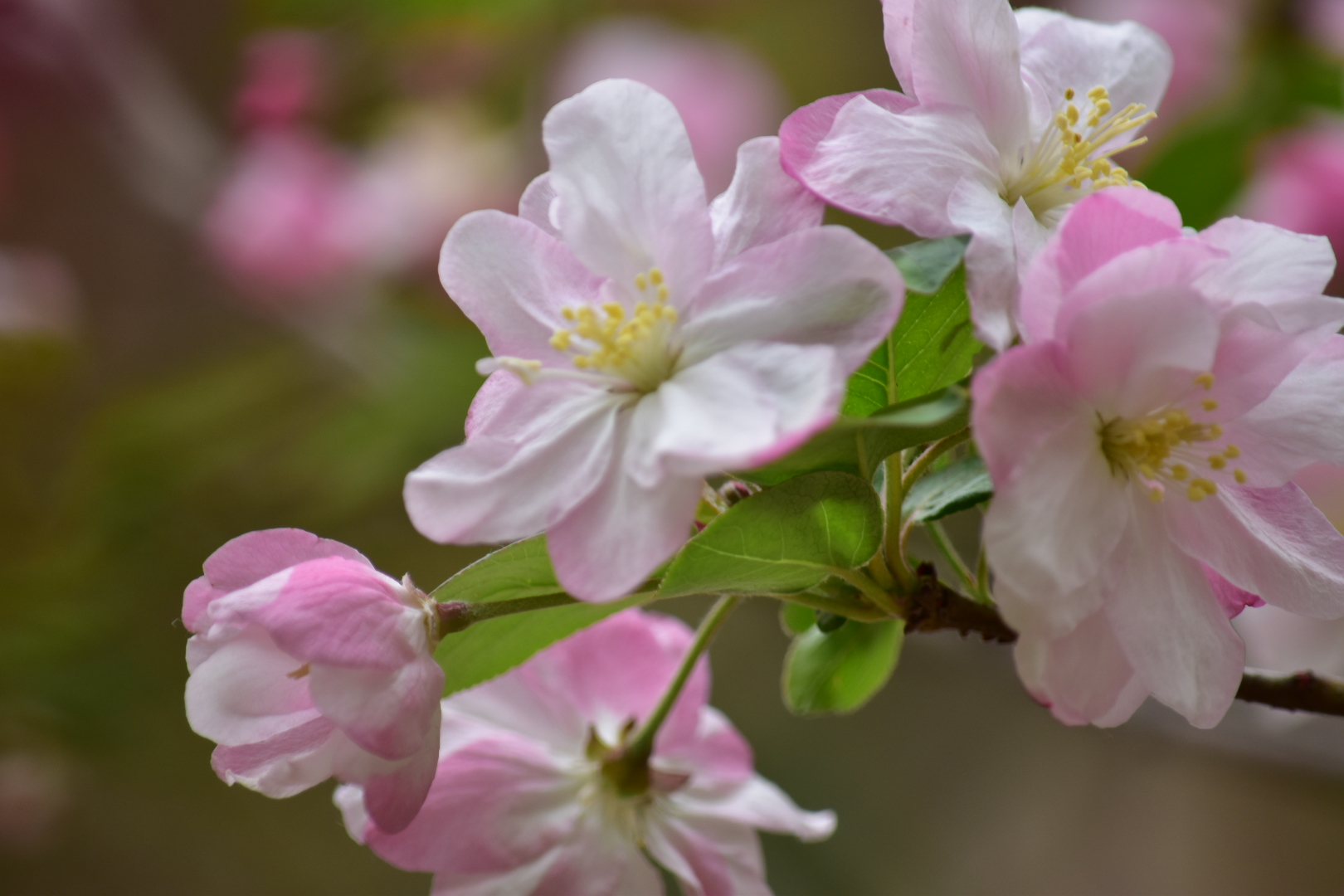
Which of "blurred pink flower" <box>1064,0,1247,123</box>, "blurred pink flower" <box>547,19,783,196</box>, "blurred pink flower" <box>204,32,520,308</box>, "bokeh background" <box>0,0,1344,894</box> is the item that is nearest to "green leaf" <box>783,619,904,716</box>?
"bokeh background" <box>0,0,1344,894</box>

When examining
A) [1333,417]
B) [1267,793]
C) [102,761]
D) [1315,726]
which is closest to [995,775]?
[1267,793]

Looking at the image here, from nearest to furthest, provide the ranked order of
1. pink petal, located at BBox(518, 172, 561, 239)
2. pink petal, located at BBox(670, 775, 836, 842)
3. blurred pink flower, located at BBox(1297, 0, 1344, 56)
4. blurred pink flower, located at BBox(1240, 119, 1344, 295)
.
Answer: pink petal, located at BBox(518, 172, 561, 239) → pink petal, located at BBox(670, 775, 836, 842) → blurred pink flower, located at BBox(1240, 119, 1344, 295) → blurred pink flower, located at BBox(1297, 0, 1344, 56)

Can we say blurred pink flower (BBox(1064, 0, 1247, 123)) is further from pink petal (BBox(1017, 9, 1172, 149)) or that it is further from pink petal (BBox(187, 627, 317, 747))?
pink petal (BBox(187, 627, 317, 747))

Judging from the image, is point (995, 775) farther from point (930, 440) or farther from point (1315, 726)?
point (930, 440)

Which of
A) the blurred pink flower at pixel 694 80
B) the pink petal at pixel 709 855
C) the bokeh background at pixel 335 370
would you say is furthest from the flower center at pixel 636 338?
the blurred pink flower at pixel 694 80

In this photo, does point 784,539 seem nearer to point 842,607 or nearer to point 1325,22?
point 842,607

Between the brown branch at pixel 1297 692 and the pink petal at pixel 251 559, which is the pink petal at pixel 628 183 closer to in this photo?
the pink petal at pixel 251 559
